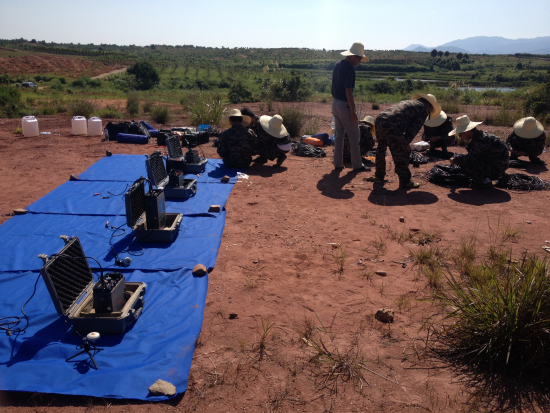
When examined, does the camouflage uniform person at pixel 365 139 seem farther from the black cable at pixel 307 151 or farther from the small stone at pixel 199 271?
the small stone at pixel 199 271

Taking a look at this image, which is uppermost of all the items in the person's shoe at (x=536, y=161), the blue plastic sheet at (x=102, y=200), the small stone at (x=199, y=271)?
the person's shoe at (x=536, y=161)

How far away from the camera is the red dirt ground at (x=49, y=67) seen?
4488 centimetres

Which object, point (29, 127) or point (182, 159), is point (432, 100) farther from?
point (29, 127)

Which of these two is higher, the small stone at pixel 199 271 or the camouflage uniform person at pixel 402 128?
the camouflage uniform person at pixel 402 128

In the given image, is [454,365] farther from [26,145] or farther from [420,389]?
[26,145]

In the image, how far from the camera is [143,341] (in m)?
3.22

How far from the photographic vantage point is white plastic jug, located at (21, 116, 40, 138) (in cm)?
1079

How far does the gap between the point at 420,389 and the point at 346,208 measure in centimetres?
369

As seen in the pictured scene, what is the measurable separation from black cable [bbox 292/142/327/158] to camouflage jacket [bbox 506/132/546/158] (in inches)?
156

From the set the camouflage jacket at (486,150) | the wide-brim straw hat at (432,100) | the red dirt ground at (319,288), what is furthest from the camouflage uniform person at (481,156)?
the wide-brim straw hat at (432,100)

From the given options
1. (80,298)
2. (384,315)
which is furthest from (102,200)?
(384,315)

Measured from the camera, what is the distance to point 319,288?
405cm

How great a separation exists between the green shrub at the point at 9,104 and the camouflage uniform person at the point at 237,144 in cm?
1022

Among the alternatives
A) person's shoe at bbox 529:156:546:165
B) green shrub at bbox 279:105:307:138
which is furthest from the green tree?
person's shoe at bbox 529:156:546:165
